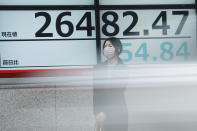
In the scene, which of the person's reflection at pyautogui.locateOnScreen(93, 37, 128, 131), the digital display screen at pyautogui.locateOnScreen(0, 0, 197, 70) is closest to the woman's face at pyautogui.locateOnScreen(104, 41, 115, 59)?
the person's reflection at pyautogui.locateOnScreen(93, 37, 128, 131)

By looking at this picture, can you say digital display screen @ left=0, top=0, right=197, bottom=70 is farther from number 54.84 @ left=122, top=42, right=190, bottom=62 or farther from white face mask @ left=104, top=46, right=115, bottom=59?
white face mask @ left=104, top=46, right=115, bottom=59

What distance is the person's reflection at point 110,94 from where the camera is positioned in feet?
14.1

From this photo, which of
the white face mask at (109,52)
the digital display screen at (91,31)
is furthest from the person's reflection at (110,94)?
the digital display screen at (91,31)

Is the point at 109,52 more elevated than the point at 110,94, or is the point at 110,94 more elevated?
the point at 109,52

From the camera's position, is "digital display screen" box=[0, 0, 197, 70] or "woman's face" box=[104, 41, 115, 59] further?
"digital display screen" box=[0, 0, 197, 70]

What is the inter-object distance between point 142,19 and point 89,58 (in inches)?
44.4

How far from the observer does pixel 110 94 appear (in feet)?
14.2

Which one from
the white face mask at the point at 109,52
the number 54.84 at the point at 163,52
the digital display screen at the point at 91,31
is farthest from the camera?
the number 54.84 at the point at 163,52

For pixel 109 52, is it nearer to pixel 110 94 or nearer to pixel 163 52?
pixel 110 94

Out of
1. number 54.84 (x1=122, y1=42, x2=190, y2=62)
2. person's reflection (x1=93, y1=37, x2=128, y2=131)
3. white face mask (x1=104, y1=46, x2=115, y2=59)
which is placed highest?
number 54.84 (x1=122, y1=42, x2=190, y2=62)

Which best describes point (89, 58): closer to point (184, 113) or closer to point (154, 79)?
point (154, 79)

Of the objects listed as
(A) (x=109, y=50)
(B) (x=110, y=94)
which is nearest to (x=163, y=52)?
(A) (x=109, y=50)

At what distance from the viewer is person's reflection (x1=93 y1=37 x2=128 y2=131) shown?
169 inches

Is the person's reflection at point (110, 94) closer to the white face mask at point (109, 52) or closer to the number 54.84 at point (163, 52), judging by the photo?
the white face mask at point (109, 52)
